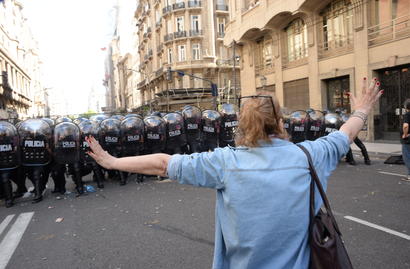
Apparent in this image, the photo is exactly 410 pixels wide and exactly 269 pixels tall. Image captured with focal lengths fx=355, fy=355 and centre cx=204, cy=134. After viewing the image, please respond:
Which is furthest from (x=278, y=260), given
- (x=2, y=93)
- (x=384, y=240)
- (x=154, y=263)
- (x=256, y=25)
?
(x=2, y=93)

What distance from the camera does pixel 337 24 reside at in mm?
19875

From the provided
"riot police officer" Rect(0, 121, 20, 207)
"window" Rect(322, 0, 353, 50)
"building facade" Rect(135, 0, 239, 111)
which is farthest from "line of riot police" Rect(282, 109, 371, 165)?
"building facade" Rect(135, 0, 239, 111)

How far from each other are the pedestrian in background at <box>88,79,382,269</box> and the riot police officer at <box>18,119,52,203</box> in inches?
275

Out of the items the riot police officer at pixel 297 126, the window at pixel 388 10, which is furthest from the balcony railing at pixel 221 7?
the riot police officer at pixel 297 126

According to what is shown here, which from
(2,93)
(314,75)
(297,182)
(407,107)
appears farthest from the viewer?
(2,93)

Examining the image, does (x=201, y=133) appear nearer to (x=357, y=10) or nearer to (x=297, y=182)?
(x=297, y=182)

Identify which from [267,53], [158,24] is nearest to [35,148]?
[267,53]

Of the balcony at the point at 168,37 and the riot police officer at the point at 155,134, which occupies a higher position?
the balcony at the point at 168,37

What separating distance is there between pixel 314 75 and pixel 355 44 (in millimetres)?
3456

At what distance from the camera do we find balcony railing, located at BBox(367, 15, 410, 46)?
15.8 meters

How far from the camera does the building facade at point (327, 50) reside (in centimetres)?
1650

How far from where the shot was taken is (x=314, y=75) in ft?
69.2

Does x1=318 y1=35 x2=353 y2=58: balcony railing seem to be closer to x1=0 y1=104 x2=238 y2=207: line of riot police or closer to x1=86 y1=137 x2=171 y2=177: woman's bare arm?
x1=0 y1=104 x2=238 y2=207: line of riot police

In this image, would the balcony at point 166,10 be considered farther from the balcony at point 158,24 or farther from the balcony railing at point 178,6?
the balcony at point 158,24
